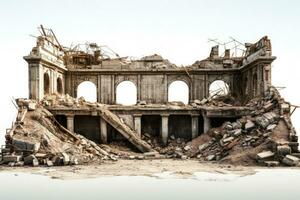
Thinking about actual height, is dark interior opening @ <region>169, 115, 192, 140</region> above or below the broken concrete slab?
above

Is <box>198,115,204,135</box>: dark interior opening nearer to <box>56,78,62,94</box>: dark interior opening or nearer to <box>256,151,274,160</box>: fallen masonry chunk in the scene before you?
<box>256,151,274,160</box>: fallen masonry chunk

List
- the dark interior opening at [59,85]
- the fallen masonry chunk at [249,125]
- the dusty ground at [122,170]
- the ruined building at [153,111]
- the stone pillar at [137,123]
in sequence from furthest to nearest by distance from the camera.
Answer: the dark interior opening at [59,85], the stone pillar at [137,123], the fallen masonry chunk at [249,125], the ruined building at [153,111], the dusty ground at [122,170]

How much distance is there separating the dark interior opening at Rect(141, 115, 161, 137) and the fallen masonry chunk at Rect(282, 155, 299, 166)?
9.31 meters

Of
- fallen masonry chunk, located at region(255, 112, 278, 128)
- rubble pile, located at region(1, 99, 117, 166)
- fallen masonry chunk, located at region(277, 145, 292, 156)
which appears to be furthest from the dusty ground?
fallen masonry chunk, located at region(255, 112, 278, 128)

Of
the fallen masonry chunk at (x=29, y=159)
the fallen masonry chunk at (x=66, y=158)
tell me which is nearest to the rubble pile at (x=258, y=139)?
the fallen masonry chunk at (x=66, y=158)

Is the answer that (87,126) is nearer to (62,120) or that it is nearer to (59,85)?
(62,120)

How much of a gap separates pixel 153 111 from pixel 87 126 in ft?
14.1

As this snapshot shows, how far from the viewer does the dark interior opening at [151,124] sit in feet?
74.7

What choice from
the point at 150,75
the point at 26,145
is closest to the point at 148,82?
the point at 150,75

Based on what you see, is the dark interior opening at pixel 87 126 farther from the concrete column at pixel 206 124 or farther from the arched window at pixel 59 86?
the concrete column at pixel 206 124

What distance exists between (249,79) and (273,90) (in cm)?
372

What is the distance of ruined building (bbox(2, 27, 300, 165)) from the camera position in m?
16.9

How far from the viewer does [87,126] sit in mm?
21906

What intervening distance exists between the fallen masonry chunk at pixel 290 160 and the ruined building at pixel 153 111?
0.14 ft
